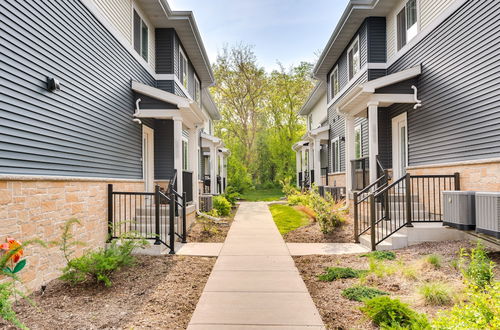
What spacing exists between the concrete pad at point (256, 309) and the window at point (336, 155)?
11.8m

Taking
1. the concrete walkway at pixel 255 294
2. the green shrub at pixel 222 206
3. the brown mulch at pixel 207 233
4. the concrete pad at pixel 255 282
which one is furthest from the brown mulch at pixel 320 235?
the green shrub at pixel 222 206

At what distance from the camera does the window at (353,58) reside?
1214 cm

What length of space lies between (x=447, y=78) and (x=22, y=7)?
809cm

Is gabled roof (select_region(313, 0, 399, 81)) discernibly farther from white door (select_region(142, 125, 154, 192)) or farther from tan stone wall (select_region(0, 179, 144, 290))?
tan stone wall (select_region(0, 179, 144, 290))

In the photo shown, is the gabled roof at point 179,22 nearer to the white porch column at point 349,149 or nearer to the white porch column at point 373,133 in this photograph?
the white porch column at point 349,149

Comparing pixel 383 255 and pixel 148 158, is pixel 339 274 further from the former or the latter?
pixel 148 158

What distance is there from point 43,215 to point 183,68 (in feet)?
29.7

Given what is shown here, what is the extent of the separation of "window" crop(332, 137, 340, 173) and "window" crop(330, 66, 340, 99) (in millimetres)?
2201

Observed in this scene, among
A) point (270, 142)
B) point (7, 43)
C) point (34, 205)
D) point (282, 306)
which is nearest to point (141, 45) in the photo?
point (7, 43)

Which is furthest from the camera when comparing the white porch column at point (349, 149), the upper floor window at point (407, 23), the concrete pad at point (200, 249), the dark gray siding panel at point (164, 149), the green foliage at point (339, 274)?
the dark gray siding panel at point (164, 149)

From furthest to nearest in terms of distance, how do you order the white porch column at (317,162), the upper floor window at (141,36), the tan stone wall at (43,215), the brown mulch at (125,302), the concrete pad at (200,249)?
the white porch column at (317,162)
the upper floor window at (141,36)
the concrete pad at (200,249)
the tan stone wall at (43,215)
the brown mulch at (125,302)

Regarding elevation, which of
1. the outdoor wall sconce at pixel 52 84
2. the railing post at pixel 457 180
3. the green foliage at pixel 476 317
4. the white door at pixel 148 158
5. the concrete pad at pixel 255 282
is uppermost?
the outdoor wall sconce at pixel 52 84

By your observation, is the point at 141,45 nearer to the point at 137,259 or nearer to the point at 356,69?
the point at 137,259

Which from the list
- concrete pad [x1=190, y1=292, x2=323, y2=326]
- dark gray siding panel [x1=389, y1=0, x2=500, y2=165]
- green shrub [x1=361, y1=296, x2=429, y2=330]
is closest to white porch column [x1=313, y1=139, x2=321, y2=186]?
dark gray siding panel [x1=389, y1=0, x2=500, y2=165]
